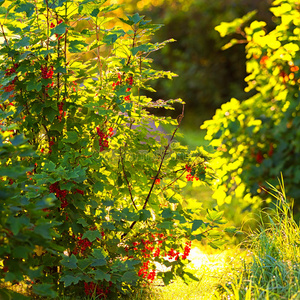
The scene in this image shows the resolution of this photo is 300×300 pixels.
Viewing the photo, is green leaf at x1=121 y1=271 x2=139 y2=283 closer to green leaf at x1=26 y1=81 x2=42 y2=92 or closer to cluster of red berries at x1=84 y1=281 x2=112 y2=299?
cluster of red berries at x1=84 y1=281 x2=112 y2=299

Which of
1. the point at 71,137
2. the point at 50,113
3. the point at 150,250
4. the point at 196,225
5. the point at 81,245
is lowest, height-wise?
the point at 150,250

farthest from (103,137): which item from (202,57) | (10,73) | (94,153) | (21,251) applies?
(202,57)

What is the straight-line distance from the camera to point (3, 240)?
81.4 inches

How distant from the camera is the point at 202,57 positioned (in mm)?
13078

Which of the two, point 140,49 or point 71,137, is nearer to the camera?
point 140,49

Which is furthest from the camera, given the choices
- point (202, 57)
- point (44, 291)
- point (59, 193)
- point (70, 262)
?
point (202, 57)

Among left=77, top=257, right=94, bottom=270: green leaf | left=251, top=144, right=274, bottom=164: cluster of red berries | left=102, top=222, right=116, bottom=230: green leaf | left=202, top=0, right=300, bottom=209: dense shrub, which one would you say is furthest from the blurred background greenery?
left=77, top=257, right=94, bottom=270: green leaf

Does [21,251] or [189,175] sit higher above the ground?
[21,251]

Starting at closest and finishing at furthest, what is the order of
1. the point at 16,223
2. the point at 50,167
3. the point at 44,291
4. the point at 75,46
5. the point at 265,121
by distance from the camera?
1. the point at 16,223
2. the point at 44,291
3. the point at 50,167
4. the point at 75,46
5. the point at 265,121

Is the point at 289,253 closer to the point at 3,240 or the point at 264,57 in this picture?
the point at 3,240

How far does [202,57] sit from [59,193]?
1089cm

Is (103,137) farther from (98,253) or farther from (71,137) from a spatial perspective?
(98,253)

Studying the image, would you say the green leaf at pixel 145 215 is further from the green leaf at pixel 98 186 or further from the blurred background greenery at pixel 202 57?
the blurred background greenery at pixel 202 57

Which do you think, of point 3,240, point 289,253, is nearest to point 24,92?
point 3,240
